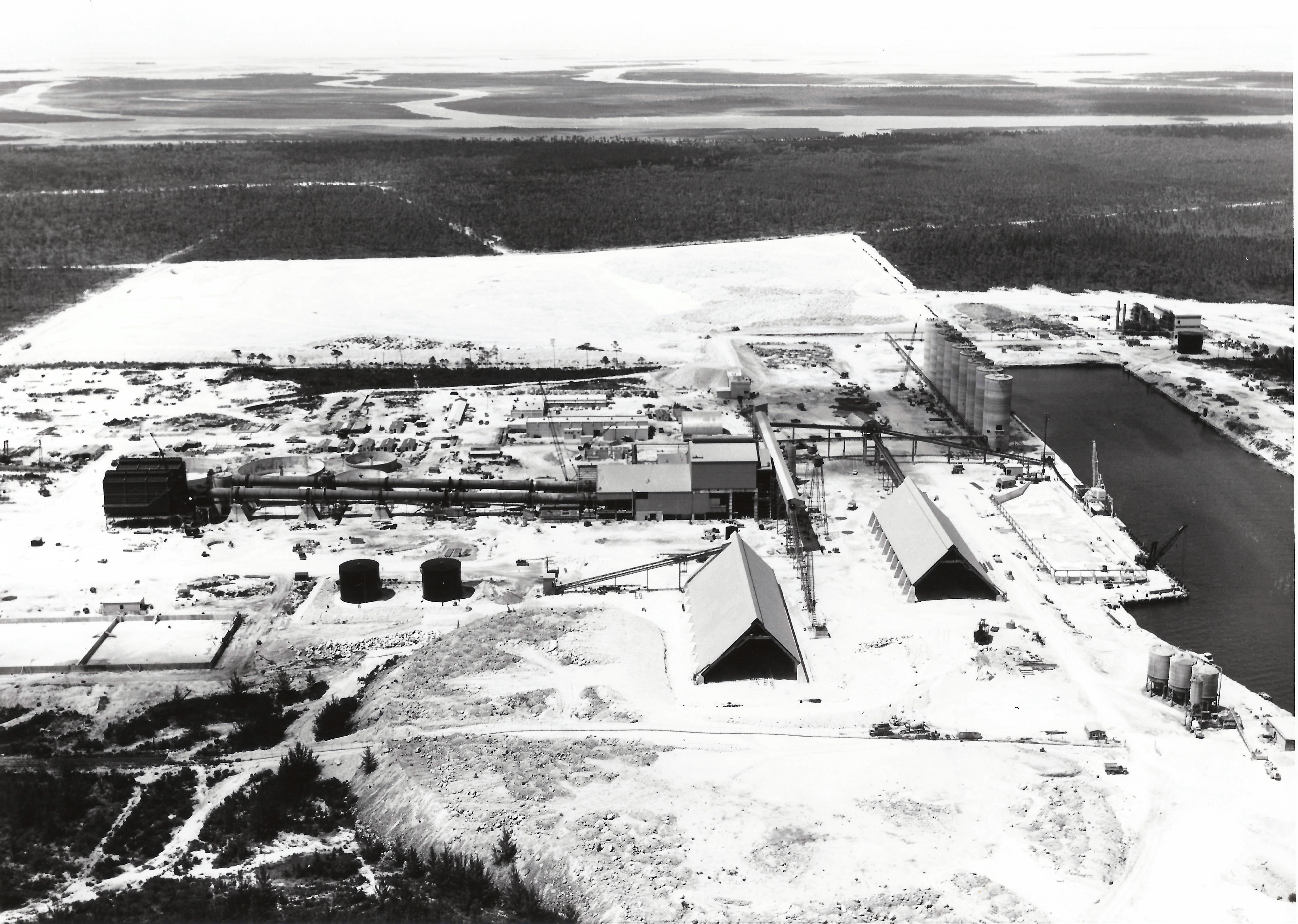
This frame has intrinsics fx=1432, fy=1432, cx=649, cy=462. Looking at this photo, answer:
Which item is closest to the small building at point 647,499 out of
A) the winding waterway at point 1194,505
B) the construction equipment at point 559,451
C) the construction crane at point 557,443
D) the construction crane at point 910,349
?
the construction crane at point 557,443

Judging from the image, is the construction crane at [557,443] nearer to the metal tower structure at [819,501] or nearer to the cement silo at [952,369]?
the metal tower structure at [819,501]

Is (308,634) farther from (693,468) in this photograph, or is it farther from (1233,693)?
(1233,693)

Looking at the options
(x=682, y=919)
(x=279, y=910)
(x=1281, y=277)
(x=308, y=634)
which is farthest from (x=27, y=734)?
(x=1281, y=277)

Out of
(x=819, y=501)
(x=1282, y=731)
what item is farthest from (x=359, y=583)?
A: (x=1282, y=731)

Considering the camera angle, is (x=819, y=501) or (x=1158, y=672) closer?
(x=1158, y=672)

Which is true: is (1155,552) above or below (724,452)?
below

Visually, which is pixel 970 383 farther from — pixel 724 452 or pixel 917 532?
pixel 917 532
